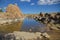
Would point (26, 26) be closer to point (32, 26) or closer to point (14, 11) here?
point (32, 26)

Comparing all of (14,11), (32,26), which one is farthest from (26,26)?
(14,11)

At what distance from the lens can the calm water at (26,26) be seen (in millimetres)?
1872

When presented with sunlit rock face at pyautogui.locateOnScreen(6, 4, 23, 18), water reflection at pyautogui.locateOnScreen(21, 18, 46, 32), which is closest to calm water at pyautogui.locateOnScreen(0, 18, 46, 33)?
water reflection at pyautogui.locateOnScreen(21, 18, 46, 32)

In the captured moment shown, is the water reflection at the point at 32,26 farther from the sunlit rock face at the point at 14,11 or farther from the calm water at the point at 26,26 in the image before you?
the sunlit rock face at the point at 14,11

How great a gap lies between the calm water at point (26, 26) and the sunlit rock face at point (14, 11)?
0.11 metres

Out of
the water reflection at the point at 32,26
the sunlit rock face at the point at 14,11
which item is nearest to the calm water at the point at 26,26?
the water reflection at the point at 32,26

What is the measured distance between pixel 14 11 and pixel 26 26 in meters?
0.29

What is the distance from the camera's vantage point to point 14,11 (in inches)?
75.6

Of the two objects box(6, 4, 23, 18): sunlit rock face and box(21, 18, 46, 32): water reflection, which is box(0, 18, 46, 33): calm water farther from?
box(6, 4, 23, 18): sunlit rock face

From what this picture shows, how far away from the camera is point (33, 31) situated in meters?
1.88

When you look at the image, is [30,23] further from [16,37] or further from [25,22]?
[16,37]

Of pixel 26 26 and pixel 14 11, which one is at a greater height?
pixel 14 11

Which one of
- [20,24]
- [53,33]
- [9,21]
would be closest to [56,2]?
[53,33]

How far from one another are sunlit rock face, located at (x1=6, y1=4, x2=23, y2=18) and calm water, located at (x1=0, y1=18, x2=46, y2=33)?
4.3 inches
